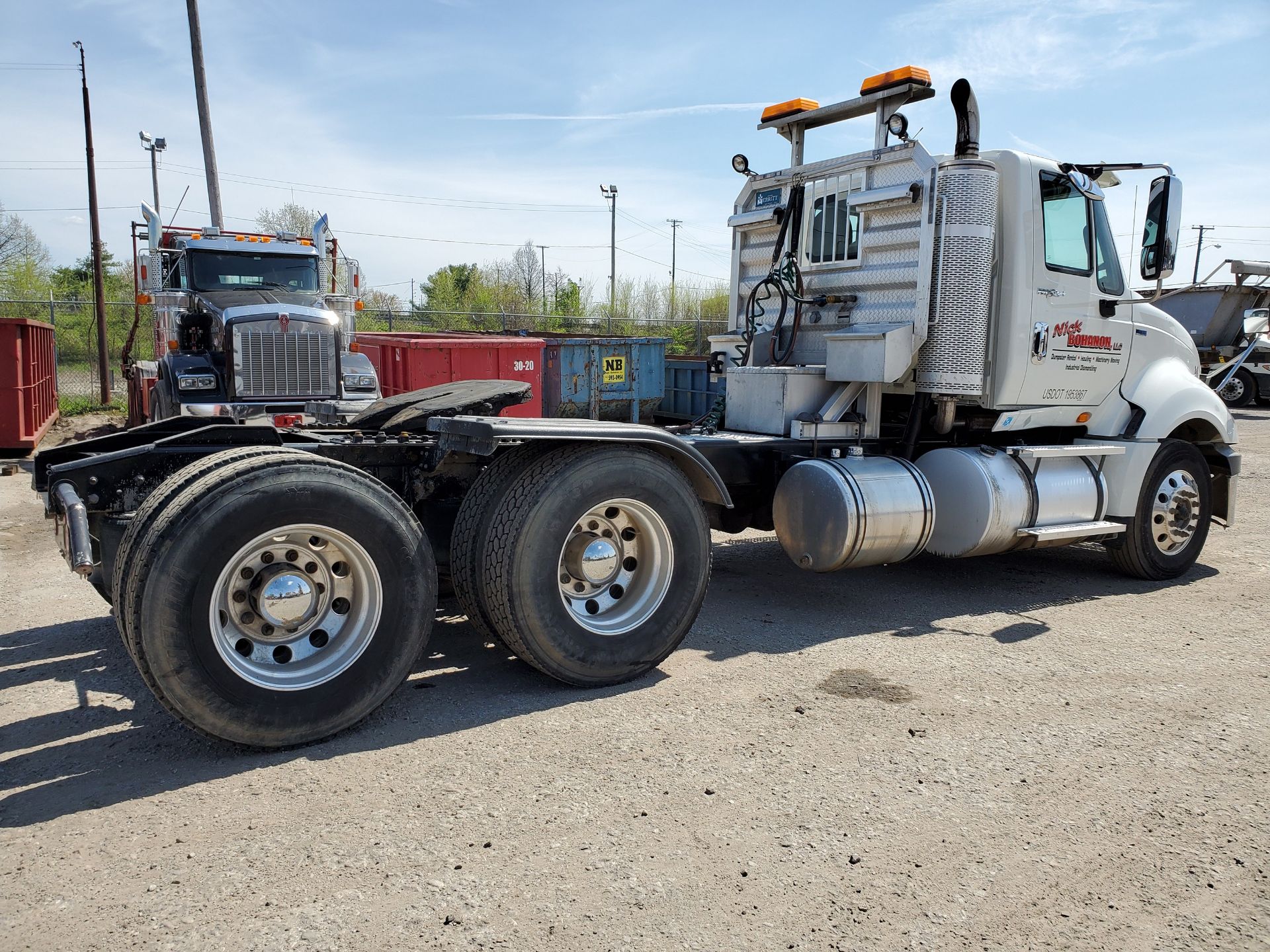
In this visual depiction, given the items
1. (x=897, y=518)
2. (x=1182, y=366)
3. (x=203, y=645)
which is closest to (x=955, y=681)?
(x=897, y=518)

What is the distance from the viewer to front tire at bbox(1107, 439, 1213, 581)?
7.30m

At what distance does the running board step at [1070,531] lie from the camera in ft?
21.7

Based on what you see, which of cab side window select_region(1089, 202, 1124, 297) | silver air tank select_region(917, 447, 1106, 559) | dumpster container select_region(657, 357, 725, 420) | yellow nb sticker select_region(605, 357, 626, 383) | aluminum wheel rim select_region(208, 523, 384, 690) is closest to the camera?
aluminum wheel rim select_region(208, 523, 384, 690)

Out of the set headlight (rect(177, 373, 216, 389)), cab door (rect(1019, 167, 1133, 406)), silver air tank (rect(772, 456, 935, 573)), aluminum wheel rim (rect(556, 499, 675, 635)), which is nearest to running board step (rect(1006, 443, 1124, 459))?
cab door (rect(1019, 167, 1133, 406))

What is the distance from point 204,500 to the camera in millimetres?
3631

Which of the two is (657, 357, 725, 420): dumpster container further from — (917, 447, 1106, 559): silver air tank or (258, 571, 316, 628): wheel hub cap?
(258, 571, 316, 628): wheel hub cap

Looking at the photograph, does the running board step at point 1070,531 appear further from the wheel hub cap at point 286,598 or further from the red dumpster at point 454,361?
the red dumpster at point 454,361

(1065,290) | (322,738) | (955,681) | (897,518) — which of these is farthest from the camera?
(1065,290)

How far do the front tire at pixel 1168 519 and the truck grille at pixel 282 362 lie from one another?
8771mm

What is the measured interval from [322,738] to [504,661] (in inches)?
51.8

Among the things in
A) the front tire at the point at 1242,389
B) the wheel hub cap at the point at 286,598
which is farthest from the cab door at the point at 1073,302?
the front tire at the point at 1242,389

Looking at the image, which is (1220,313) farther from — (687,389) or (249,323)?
(249,323)

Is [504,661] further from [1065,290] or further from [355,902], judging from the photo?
[1065,290]

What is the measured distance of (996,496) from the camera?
6453 millimetres
